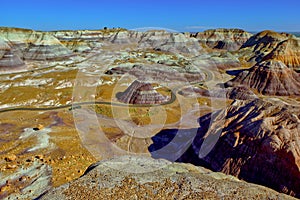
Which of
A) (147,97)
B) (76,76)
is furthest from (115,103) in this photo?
(76,76)

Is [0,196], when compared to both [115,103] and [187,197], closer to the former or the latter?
[187,197]

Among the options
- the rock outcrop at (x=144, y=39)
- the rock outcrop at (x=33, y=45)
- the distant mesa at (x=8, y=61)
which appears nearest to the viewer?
the distant mesa at (x=8, y=61)

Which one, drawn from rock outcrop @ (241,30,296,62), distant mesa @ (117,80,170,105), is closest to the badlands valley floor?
distant mesa @ (117,80,170,105)

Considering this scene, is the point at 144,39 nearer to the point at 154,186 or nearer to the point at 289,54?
the point at 289,54

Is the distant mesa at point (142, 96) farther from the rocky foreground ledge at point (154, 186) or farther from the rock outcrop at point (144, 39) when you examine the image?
the rock outcrop at point (144, 39)

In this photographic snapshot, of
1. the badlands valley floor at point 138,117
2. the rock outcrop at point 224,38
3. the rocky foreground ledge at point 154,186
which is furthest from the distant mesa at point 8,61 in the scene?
the rock outcrop at point 224,38

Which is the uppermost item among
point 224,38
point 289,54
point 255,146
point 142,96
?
point 224,38

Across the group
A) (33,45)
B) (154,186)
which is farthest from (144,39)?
(154,186)
